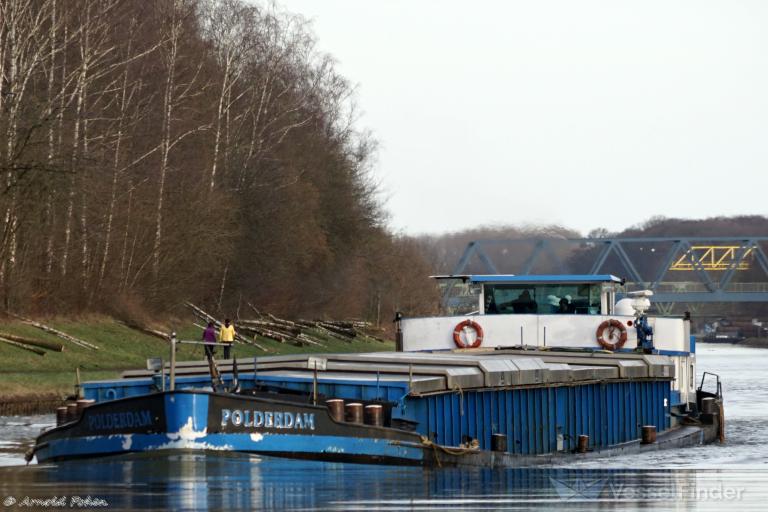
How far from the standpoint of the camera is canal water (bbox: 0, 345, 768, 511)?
19.9 metres

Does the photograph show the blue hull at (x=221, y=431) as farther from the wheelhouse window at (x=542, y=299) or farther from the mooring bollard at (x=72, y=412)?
the wheelhouse window at (x=542, y=299)

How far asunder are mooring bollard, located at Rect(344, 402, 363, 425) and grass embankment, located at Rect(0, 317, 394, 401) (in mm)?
19074

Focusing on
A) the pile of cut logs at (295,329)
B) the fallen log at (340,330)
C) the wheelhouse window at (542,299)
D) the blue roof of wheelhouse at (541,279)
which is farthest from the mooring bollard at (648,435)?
the fallen log at (340,330)

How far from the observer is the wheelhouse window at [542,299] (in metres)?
37.9

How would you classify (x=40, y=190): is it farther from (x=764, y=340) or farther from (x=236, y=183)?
(x=764, y=340)

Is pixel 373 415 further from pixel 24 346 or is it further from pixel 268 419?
pixel 24 346

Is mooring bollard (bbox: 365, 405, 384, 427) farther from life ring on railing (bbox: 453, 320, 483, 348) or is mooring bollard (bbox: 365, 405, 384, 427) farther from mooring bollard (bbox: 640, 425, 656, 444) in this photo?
life ring on railing (bbox: 453, 320, 483, 348)

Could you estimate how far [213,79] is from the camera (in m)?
73.6

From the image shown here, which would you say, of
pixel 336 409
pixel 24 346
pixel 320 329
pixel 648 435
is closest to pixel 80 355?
pixel 24 346

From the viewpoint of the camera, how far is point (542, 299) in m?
37.9

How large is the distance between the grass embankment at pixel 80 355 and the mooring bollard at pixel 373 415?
62.4 ft

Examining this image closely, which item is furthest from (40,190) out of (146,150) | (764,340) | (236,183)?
(764,340)

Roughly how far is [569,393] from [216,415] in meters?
9.97

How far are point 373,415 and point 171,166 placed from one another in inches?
1813
